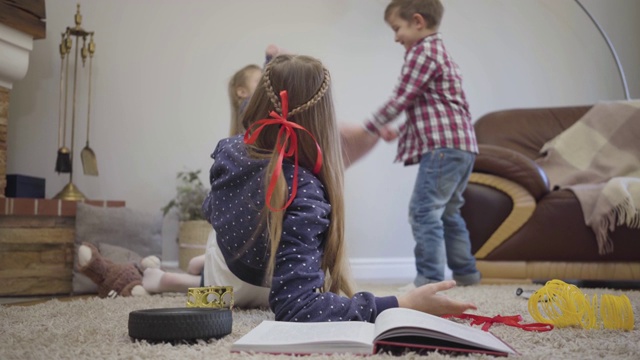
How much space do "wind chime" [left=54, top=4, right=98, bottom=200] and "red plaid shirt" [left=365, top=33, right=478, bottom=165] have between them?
132 centimetres

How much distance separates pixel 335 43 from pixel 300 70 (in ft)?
6.99

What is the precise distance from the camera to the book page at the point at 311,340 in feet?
2.78

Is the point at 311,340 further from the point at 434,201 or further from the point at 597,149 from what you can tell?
the point at 597,149

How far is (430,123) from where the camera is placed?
2330 millimetres

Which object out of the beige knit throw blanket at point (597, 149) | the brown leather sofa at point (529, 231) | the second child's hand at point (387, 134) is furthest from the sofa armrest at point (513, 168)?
the second child's hand at point (387, 134)

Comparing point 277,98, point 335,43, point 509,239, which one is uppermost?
point 335,43

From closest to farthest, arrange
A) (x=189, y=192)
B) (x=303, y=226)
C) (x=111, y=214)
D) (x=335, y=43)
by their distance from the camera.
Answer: (x=303, y=226) < (x=111, y=214) < (x=189, y=192) < (x=335, y=43)

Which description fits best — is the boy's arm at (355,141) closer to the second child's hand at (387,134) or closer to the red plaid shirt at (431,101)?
the second child's hand at (387,134)

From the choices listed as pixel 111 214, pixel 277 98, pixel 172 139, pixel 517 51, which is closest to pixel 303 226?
pixel 277 98

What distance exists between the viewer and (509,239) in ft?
8.19

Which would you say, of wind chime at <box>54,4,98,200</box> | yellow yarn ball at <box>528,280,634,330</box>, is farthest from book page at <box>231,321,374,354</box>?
wind chime at <box>54,4,98,200</box>

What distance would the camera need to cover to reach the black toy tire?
97cm

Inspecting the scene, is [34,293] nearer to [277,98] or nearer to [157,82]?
[157,82]

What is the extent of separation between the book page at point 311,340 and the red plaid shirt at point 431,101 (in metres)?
1.40
